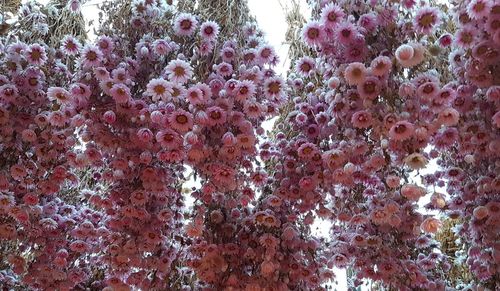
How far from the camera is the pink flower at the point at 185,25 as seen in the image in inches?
78.3

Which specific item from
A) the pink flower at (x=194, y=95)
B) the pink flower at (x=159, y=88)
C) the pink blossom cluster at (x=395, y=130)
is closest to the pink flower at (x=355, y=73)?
the pink blossom cluster at (x=395, y=130)

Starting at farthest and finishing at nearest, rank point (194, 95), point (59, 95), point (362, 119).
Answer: point (59, 95), point (194, 95), point (362, 119)

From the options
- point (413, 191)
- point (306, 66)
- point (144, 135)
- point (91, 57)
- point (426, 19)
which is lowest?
point (413, 191)

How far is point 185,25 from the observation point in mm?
1994

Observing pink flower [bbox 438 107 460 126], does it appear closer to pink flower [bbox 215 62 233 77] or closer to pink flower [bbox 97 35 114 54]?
pink flower [bbox 215 62 233 77]

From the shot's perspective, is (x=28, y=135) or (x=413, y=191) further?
(x=28, y=135)

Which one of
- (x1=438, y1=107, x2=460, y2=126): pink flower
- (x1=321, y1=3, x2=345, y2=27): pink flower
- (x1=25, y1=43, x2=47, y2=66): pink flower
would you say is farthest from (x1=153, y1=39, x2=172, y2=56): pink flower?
(x1=438, y1=107, x2=460, y2=126): pink flower

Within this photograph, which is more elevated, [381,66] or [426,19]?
[426,19]

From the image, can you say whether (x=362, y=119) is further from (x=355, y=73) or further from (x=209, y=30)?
(x=209, y=30)

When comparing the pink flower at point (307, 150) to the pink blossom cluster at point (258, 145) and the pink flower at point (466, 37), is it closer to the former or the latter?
the pink blossom cluster at point (258, 145)

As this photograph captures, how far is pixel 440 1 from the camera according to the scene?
2158 mm

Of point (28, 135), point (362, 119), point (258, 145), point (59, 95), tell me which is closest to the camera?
point (362, 119)

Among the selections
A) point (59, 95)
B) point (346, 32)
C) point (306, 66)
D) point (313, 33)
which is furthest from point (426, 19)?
point (59, 95)

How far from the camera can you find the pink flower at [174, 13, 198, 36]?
1989mm
